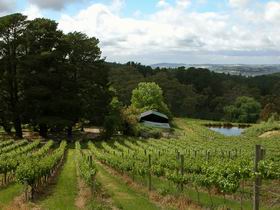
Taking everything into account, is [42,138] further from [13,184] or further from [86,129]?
[13,184]

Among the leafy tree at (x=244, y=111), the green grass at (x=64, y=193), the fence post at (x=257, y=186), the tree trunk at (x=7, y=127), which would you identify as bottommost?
the leafy tree at (x=244, y=111)

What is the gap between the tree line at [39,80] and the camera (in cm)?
4862

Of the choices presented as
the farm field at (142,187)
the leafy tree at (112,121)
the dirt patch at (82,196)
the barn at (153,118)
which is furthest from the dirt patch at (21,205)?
the barn at (153,118)

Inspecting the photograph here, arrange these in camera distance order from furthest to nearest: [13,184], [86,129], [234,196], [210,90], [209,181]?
1. [210,90]
2. [86,129]
3. [13,184]
4. [234,196]
5. [209,181]

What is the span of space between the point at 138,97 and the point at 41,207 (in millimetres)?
65632

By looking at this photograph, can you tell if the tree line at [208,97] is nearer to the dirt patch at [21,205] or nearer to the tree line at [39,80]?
the tree line at [39,80]

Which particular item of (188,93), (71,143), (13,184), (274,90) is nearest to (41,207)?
(13,184)

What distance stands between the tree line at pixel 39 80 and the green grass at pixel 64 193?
66.2 feet

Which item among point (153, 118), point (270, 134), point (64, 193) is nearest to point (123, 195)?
point (64, 193)

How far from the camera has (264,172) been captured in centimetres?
1600

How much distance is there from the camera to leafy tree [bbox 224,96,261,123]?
11271cm

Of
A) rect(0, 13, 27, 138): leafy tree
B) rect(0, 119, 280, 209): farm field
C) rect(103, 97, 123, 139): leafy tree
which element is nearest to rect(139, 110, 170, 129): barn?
rect(103, 97, 123, 139): leafy tree

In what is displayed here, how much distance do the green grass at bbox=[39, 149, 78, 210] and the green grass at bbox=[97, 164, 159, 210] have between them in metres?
1.73

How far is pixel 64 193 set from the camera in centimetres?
2155
